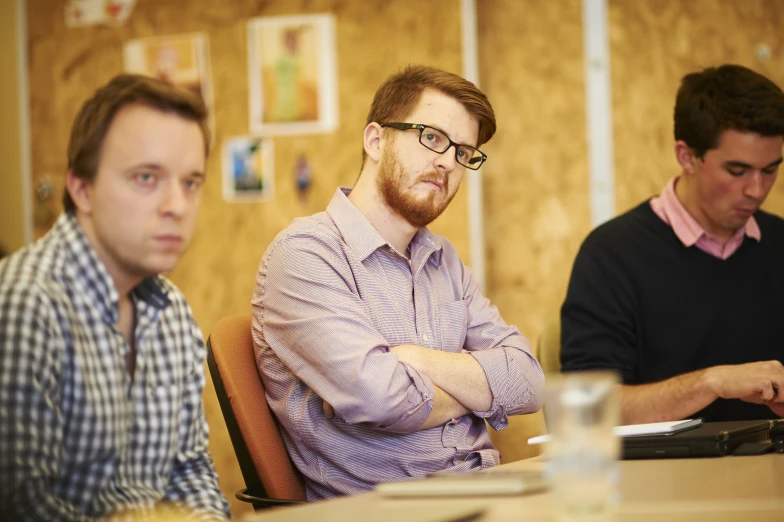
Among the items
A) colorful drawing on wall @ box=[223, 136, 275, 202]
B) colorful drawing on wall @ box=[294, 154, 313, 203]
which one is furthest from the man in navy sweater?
colorful drawing on wall @ box=[223, 136, 275, 202]

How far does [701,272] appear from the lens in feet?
8.12

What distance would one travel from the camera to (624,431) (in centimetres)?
168

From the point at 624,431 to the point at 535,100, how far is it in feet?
7.66

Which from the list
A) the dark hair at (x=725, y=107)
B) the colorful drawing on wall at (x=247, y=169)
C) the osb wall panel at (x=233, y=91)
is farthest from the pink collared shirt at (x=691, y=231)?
the colorful drawing on wall at (x=247, y=169)

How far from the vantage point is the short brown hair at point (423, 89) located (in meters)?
2.20

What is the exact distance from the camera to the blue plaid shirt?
1.18m

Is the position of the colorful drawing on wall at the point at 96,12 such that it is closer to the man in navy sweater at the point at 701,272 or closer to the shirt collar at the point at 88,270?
the man in navy sweater at the point at 701,272

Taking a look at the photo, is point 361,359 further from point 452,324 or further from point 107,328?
point 107,328

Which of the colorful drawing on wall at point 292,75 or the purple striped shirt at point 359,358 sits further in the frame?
the colorful drawing on wall at point 292,75

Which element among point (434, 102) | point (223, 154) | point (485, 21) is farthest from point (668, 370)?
point (223, 154)

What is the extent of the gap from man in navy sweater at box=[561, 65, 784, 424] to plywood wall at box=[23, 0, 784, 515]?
47.8 inches

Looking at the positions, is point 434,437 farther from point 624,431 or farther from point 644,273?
point 644,273

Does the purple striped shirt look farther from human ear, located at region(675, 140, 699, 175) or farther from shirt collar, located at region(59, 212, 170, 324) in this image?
human ear, located at region(675, 140, 699, 175)

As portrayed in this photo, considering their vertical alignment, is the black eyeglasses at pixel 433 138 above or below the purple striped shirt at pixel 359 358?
above
